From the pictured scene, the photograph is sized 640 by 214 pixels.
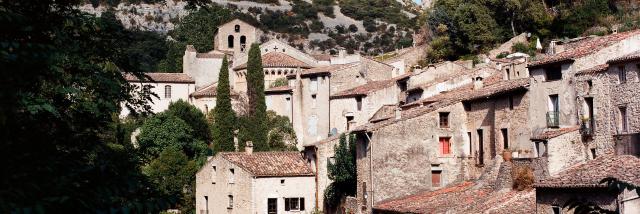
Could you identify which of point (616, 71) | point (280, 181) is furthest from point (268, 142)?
point (616, 71)

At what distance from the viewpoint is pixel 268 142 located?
72.0 meters

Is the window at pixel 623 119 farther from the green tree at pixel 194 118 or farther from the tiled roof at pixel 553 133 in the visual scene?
the green tree at pixel 194 118

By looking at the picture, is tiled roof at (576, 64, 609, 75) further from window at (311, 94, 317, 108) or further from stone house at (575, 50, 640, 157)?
window at (311, 94, 317, 108)

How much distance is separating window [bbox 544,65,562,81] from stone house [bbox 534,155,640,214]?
5.02m

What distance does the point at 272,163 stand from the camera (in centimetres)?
5766

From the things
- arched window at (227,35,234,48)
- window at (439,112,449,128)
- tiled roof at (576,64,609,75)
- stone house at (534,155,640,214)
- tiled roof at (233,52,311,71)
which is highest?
arched window at (227,35,234,48)

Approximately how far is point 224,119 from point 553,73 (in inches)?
1535

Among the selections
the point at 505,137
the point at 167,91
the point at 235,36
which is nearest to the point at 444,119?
the point at 505,137

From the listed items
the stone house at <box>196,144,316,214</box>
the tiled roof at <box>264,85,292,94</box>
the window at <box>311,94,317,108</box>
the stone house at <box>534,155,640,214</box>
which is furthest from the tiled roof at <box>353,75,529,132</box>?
the tiled roof at <box>264,85,292,94</box>

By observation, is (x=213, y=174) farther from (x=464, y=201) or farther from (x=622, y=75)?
(x=622, y=75)

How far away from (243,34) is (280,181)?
50.7 m

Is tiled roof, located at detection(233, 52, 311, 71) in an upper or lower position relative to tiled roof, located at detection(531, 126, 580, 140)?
upper

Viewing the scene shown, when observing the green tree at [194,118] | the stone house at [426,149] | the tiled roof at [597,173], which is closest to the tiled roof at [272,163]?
the stone house at [426,149]

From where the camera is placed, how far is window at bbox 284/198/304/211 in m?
57.1
